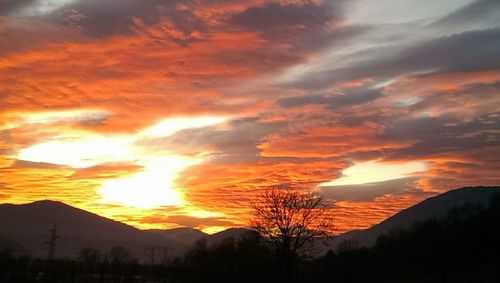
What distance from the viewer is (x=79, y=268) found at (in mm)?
126188

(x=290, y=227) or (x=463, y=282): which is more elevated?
(x=290, y=227)

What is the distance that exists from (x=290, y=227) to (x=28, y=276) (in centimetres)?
6877

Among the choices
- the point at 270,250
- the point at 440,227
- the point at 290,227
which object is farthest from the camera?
the point at 440,227

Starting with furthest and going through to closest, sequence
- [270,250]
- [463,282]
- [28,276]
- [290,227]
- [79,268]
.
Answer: [79,268] → [28,276] → [463,282] → [270,250] → [290,227]

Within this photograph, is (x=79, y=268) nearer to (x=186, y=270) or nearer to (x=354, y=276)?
(x=186, y=270)

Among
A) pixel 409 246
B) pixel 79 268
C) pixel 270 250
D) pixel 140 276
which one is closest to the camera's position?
pixel 270 250

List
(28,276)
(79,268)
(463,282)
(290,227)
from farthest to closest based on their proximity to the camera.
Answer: (79,268), (28,276), (463,282), (290,227)

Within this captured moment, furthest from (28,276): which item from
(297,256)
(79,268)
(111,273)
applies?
(297,256)

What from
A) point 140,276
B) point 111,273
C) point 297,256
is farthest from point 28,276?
point 297,256

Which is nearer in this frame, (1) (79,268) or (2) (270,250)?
(2) (270,250)

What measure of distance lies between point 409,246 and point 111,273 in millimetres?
81186

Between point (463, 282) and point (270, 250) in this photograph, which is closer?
point (270, 250)

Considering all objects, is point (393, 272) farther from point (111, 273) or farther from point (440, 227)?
point (111, 273)

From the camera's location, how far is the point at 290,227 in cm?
5400
